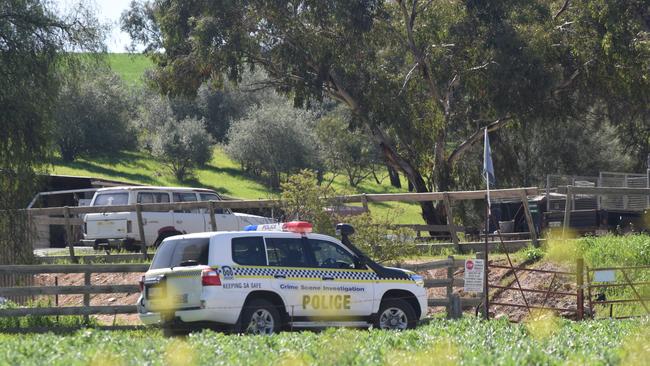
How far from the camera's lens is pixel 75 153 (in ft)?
212

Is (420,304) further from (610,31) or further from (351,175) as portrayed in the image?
(351,175)

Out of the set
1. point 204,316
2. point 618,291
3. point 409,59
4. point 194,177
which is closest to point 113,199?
point 409,59

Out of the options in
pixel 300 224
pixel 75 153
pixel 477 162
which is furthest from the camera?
pixel 75 153

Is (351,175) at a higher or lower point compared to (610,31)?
lower

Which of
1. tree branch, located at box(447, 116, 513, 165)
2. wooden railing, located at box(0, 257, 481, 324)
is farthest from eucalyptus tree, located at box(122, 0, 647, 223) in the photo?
wooden railing, located at box(0, 257, 481, 324)

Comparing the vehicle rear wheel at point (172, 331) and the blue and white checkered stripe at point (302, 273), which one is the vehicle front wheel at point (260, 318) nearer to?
the blue and white checkered stripe at point (302, 273)

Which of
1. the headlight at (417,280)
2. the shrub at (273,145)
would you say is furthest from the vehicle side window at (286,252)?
the shrub at (273,145)

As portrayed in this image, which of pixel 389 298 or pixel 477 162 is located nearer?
pixel 389 298

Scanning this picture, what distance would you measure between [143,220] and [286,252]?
11.9 m

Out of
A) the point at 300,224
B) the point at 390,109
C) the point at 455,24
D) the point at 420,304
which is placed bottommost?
the point at 420,304

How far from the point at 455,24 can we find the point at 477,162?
7704 mm

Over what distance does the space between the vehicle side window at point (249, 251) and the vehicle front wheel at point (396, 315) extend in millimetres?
2359

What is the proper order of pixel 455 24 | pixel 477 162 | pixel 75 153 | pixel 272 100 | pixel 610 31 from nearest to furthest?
pixel 610 31, pixel 455 24, pixel 477 162, pixel 75 153, pixel 272 100

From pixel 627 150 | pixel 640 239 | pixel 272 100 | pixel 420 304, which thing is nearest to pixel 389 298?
pixel 420 304
